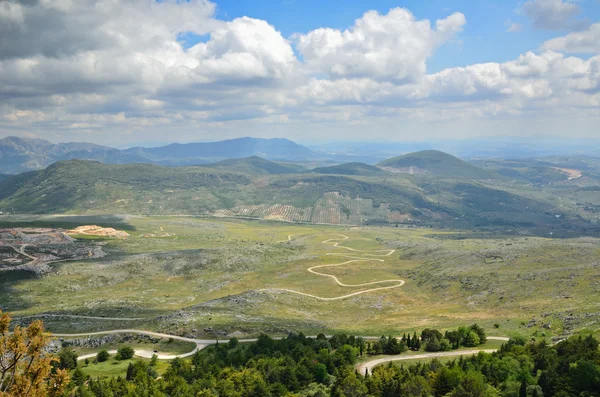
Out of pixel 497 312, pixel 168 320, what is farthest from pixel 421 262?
pixel 168 320

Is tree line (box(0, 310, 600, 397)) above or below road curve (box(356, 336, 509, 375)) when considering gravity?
above

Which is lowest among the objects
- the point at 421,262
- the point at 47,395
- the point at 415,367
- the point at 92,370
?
the point at 421,262

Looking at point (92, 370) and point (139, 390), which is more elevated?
point (139, 390)

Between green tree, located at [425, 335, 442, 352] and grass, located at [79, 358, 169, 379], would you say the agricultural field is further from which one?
grass, located at [79, 358, 169, 379]

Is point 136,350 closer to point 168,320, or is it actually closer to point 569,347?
point 168,320

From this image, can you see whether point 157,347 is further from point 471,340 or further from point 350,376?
point 471,340

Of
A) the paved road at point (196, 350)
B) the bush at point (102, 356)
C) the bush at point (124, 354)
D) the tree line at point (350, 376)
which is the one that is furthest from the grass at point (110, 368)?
the paved road at point (196, 350)

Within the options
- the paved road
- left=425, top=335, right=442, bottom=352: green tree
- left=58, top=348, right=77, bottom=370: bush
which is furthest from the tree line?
left=425, top=335, right=442, bottom=352: green tree

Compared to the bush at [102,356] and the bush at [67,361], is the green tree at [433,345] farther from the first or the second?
the bush at [67,361]
